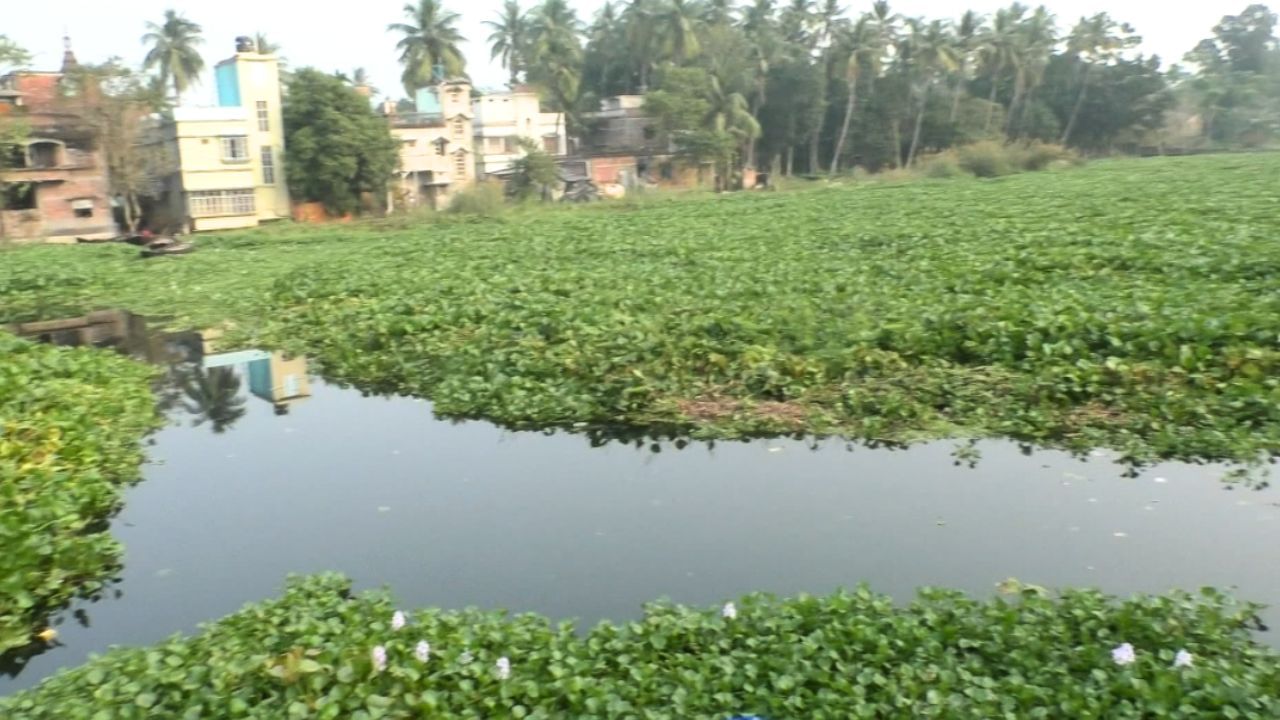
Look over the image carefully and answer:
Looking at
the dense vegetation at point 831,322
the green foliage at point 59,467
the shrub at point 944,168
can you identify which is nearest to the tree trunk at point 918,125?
the shrub at point 944,168

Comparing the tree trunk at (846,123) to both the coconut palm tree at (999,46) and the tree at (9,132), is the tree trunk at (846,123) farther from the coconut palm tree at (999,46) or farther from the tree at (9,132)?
the tree at (9,132)

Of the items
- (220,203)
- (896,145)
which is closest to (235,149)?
(220,203)

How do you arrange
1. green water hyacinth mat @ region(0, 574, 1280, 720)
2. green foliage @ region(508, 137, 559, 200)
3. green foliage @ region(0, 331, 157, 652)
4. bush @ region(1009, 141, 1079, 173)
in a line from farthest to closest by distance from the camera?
bush @ region(1009, 141, 1079, 173)
green foliage @ region(508, 137, 559, 200)
green foliage @ region(0, 331, 157, 652)
green water hyacinth mat @ region(0, 574, 1280, 720)

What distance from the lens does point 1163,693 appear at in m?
4.21

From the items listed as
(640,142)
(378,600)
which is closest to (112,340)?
(378,600)

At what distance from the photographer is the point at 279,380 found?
1248cm

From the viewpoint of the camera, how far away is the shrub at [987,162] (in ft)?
150

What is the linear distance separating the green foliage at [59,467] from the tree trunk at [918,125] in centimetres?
4656

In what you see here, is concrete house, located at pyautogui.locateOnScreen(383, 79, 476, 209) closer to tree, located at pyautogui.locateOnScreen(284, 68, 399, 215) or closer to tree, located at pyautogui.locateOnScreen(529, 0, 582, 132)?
tree, located at pyautogui.locateOnScreen(284, 68, 399, 215)

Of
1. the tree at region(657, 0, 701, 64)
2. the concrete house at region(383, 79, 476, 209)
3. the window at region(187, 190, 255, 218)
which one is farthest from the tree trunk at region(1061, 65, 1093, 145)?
the window at region(187, 190, 255, 218)

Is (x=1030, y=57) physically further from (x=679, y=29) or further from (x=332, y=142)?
(x=332, y=142)

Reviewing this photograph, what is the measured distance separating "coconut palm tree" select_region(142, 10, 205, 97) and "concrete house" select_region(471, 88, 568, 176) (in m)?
14.3

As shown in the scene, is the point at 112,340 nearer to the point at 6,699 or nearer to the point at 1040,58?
the point at 6,699

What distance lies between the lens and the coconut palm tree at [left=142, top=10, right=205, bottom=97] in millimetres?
48938
